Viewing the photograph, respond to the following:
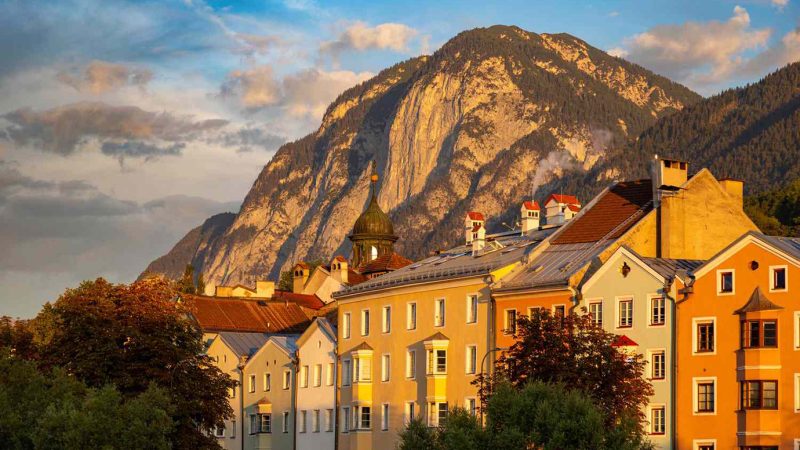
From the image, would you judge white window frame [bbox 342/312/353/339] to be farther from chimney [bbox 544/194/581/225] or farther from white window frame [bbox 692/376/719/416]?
white window frame [bbox 692/376/719/416]

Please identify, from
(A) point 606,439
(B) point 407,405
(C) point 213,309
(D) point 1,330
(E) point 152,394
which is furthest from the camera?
(C) point 213,309

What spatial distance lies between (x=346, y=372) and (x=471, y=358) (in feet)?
56.6

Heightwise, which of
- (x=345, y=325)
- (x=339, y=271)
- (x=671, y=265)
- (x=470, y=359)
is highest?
(x=339, y=271)

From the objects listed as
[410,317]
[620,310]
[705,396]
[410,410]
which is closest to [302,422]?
[410,410]

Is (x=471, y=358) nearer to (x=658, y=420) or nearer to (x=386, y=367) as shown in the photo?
(x=386, y=367)

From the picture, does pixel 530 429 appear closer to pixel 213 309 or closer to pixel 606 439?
pixel 606 439

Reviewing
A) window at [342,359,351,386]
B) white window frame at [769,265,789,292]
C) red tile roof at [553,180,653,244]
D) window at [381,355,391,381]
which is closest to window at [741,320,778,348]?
white window frame at [769,265,789,292]

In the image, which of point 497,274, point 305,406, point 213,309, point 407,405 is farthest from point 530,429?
point 213,309

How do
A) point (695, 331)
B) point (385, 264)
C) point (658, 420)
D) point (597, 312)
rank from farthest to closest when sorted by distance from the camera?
point (385, 264) → point (597, 312) → point (658, 420) → point (695, 331)

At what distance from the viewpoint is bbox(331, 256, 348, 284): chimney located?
18400 cm

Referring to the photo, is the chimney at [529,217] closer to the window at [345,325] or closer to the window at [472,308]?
the window at [345,325]

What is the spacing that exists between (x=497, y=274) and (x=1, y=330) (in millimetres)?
40752

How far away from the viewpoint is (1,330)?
125 meters

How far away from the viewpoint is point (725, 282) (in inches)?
3625
